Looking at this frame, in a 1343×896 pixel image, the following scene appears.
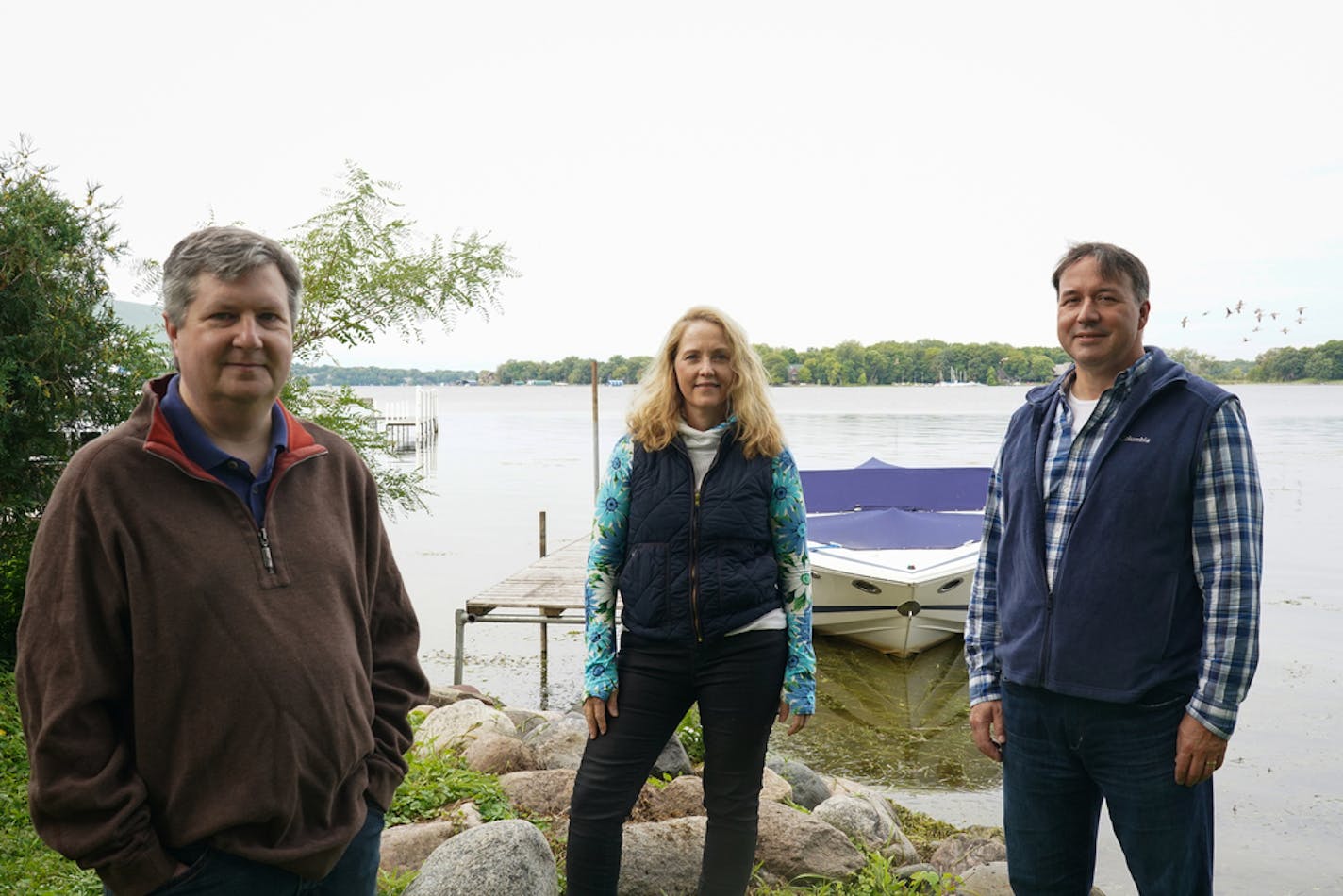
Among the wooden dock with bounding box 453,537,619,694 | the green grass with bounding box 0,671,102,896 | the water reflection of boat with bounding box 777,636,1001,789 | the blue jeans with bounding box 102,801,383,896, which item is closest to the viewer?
the blue jeans with bounding box 102,801,383,896

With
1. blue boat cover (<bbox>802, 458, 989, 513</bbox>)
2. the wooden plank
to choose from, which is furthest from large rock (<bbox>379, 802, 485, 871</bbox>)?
blue boat cover (<bbox>802, 458, 989, 513</bbox>)

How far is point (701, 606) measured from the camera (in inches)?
124

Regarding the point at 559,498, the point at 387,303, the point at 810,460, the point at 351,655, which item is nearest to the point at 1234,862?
the point at 351,655

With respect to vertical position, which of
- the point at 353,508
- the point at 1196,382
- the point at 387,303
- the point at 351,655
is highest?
the point at 387,303

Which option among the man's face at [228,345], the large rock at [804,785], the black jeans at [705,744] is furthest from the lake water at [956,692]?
the man's face at [228,345]

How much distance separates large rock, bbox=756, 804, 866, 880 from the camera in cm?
423

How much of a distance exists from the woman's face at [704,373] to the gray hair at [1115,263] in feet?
3.40

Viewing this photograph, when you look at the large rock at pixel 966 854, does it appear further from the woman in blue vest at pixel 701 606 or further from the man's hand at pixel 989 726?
the woman in blue vest at pixel 701 606

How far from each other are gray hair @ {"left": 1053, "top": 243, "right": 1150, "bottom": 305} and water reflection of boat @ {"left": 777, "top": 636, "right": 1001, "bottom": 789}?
547 centimetres

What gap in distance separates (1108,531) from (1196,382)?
443mm

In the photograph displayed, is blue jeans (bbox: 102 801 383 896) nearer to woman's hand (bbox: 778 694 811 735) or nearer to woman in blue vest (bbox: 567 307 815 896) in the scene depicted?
woman in blue vest (bbox: 567 307 815 896)

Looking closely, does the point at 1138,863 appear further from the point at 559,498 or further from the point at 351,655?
the point at 559,498

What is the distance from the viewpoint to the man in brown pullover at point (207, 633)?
171 centimetres

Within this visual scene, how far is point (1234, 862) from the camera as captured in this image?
6.25 metres
